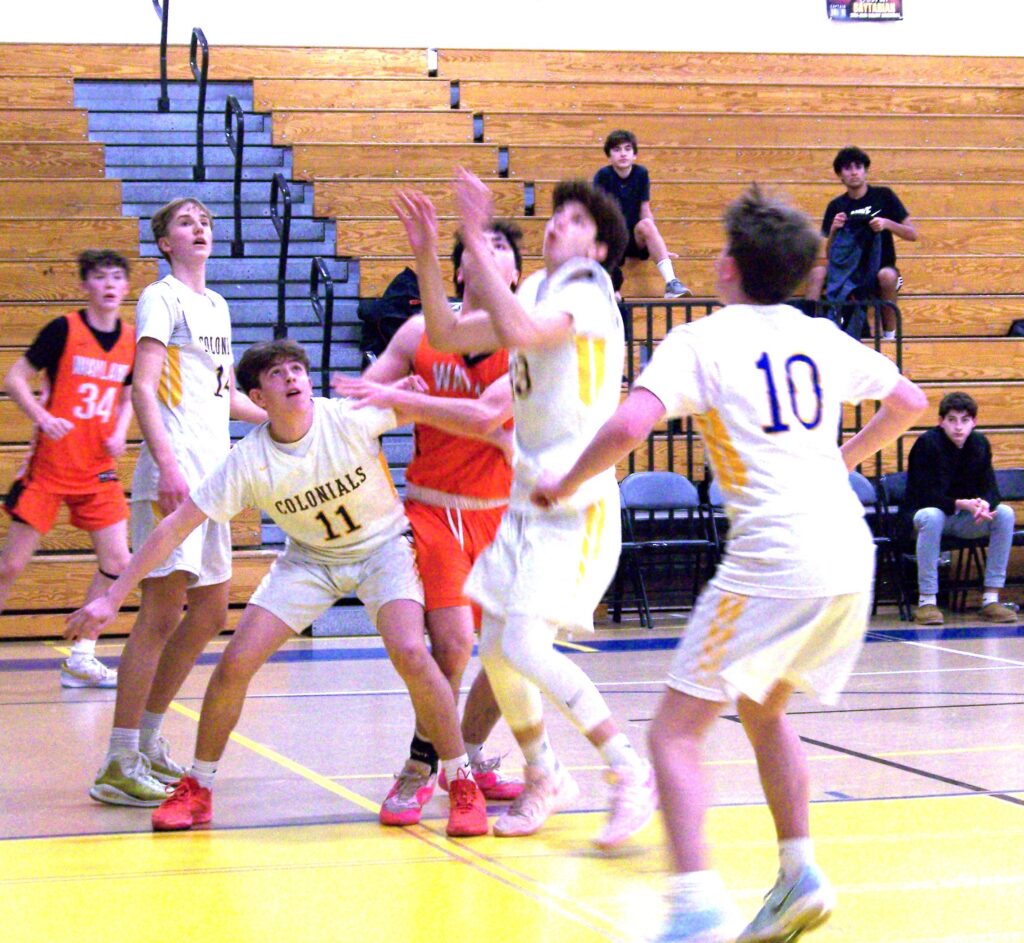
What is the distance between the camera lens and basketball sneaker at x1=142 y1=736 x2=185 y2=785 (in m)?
4.55

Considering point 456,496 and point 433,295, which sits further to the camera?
point 456,496

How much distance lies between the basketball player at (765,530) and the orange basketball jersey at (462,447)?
4.18ft

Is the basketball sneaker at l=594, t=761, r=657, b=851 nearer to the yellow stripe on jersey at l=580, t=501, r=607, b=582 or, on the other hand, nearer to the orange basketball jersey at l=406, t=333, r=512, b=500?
the yellow stripe on jersey at l=580, t=501, r=607, b=582

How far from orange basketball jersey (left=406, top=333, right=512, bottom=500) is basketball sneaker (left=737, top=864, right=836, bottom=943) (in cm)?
171

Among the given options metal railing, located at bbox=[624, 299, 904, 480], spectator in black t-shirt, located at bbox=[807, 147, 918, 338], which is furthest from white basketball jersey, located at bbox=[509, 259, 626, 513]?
spectator in black t-shirt, located at bbox=[807, 147, 918, 338]

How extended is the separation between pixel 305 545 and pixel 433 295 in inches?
31.5

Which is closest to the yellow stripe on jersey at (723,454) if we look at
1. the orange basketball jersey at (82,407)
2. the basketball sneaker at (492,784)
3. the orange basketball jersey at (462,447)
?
the orange basketball jersey at (462,447)

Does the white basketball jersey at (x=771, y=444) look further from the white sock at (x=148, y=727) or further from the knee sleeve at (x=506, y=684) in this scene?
the white sock at (x=148, y=727)

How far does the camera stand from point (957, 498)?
349 inches

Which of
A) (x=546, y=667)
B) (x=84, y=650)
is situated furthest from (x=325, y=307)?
(x=546, y=667)

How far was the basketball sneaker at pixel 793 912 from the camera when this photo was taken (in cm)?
283

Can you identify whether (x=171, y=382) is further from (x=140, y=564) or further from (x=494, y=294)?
(x=494, y=294)

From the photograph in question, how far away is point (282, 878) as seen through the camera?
11.4 feet

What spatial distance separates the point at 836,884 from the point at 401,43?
10759 mm
